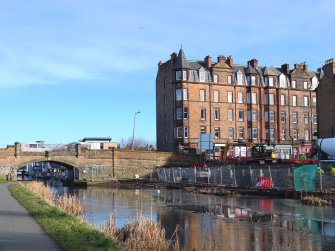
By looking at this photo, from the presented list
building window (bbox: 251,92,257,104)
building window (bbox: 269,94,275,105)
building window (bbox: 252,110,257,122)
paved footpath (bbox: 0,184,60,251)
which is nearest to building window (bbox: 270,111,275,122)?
building window (bbox: 269,94,275,105)

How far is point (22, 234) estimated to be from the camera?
44.8 feet

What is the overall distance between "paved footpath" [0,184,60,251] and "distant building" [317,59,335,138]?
158ft

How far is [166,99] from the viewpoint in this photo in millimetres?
87125

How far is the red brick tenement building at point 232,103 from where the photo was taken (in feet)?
274

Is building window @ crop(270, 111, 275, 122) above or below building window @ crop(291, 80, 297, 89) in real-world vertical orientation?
below

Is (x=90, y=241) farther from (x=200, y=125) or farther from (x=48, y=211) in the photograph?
(x=200, y=125)

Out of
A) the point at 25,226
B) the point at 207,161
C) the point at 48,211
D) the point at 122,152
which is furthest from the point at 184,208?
the point at 122,152

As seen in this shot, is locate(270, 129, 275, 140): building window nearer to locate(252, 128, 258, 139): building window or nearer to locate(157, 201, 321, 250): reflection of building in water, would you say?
locate(252, 128, 258, 139): building window

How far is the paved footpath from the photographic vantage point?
38.1ft

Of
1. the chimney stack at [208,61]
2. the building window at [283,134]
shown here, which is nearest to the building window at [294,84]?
the building window at [283,134]

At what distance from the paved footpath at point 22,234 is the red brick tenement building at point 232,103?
65.1 metres

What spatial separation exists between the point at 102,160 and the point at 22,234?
217 feet

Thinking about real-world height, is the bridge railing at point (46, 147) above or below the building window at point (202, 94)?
below

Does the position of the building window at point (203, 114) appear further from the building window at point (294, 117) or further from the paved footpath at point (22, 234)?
the paved footpath at point (22, 234)
